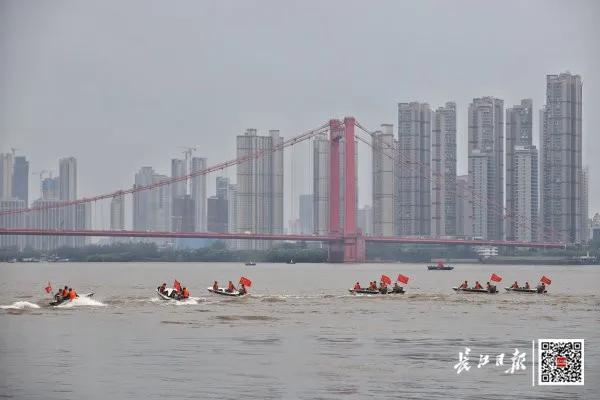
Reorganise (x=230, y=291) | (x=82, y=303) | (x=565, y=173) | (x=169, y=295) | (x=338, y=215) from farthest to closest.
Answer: (x=565, y=173) < (x=338, y=215) < (x=230, y=291) < (x=169, y=295) < (x=82, y=303)

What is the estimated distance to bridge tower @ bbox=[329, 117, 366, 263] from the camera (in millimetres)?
138500

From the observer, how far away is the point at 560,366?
31.6 metres

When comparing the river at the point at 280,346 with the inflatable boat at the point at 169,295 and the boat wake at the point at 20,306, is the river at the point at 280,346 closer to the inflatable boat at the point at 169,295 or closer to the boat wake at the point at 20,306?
the boat wake at the point at 20,306

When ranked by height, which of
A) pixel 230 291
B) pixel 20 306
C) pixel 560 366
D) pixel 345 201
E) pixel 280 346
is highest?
pixel 345 201

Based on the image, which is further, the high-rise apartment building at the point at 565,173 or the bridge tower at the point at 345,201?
the high-rise apartment building at the point at 565,173

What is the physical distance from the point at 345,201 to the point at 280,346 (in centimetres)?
10166

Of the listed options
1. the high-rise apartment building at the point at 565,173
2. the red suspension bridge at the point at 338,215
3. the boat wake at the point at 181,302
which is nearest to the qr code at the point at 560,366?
the boat wake at the point at 181,302

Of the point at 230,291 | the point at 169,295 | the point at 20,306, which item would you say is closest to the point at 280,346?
the point at 169,295

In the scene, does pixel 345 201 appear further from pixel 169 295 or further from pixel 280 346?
pixel 280 346

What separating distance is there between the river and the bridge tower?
6953cm

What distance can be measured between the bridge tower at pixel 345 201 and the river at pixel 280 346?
2737 inches

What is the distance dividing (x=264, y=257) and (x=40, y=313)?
5561 inches

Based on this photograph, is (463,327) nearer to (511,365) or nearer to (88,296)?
(511,365)

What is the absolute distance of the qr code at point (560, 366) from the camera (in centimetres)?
3120
